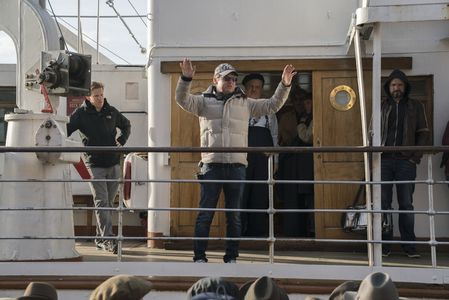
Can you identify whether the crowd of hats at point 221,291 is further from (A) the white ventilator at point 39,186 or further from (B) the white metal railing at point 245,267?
(A) the white ventilator at point 39,186

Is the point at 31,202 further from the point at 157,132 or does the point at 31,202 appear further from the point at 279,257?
the point at 279,257

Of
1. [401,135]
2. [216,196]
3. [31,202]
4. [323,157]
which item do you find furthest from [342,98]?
[31,202]

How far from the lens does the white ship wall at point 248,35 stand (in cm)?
752

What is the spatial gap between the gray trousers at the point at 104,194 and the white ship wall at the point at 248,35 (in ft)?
1.55

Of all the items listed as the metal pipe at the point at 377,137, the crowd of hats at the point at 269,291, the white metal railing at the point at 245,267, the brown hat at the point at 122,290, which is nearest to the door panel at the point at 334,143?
the metal pipe at the point at 377,137

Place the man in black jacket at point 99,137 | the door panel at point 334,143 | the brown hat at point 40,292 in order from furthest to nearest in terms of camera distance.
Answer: the door panel at point 334,143 → the man in black jacket at point 99,137 → the brown hat at point 40,292

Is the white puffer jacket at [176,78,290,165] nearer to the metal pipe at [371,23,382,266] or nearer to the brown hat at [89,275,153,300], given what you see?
the metal pipe at [371,23,382,266]

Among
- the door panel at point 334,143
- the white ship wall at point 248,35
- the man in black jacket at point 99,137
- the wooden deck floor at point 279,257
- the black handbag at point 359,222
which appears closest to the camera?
the wooden deck floor at point 279,257

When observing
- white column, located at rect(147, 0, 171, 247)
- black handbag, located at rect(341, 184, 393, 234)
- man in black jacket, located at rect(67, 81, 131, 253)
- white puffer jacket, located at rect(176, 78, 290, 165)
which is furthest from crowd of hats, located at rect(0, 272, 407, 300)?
white column, located at rect(147, 0, 171, 247)

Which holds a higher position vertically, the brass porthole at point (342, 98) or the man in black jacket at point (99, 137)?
the brass porthole at point (342, 98)

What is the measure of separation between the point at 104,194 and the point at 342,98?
2526 millimetres

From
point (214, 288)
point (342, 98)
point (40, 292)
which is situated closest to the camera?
point (214, 288)

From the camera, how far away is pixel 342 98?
7562 mm

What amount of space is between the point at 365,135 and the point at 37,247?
118 inches
